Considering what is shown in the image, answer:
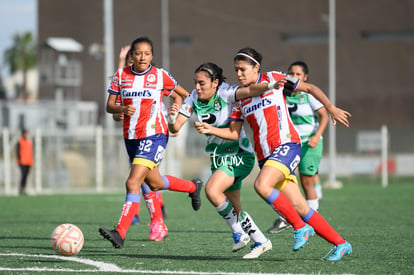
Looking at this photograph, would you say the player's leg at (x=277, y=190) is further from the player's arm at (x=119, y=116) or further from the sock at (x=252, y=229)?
the player's arm at (x=119, y=116)

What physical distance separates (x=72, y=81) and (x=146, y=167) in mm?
32947

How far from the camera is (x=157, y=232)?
9.87 metres

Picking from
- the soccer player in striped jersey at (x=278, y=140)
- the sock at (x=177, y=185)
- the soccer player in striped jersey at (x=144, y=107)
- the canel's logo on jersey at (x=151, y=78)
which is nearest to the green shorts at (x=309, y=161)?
the sock at (x=177, y=185)

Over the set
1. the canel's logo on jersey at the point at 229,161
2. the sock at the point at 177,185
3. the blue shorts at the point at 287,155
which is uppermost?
the blue shorts at the point at 287,155

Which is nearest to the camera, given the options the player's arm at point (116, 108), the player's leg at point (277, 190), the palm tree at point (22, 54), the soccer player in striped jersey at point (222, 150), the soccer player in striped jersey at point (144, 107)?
the player's leg at point (277, 190)

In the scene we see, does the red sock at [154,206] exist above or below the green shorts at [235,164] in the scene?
below

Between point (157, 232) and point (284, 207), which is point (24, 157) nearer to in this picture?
point (157, 232)

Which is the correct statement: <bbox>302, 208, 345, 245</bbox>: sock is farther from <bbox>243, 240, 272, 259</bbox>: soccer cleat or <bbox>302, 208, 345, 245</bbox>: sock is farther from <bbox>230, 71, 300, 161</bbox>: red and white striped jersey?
<bbox>230, 71, 300, 161</bbox>: red and white striped jersey

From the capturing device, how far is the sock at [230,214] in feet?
26.5

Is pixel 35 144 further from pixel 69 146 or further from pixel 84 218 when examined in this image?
pixel 84 218

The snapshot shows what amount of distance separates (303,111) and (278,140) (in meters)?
3.90

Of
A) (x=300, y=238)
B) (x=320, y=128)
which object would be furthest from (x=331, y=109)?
(x=320, y=128)

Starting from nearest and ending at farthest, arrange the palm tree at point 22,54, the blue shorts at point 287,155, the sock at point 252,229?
the blue shorts at point 287,155 < the sock at point 252,229 < the palm tree at point 22,54

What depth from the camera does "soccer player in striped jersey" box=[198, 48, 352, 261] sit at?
287 inches
